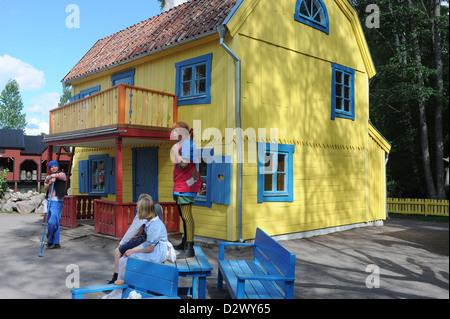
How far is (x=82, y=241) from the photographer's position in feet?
31.3

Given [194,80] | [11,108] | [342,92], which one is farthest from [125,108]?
[11,108]

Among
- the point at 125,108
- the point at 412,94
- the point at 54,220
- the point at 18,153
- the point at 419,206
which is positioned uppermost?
the point at 412,94

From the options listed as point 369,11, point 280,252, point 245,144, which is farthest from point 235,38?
point 369,11

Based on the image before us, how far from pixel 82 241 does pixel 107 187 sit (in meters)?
4.15

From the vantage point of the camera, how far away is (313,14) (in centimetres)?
1177

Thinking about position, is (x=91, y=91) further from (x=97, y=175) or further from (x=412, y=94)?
(x=412, y=94)

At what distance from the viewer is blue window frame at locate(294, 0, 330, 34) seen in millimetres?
11078

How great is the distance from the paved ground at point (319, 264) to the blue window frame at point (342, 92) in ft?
12.9

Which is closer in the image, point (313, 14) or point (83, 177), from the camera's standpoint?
point (313, 14)

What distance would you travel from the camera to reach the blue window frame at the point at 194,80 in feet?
32.7

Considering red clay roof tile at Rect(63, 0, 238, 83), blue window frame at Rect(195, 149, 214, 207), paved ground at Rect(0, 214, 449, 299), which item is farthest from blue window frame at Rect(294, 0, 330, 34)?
paved ground at Rect(0, 214, 449, 299)

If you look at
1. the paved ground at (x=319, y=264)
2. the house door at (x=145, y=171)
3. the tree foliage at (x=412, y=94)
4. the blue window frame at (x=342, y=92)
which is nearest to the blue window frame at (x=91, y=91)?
the house door at (x=145, y=171)

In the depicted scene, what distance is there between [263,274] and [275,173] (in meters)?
5.66

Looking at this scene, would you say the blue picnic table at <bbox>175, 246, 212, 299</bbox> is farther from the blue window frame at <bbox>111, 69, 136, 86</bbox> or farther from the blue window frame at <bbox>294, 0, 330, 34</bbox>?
the blue window frame at <bbox>111, 69, 136, 86</bbox>
